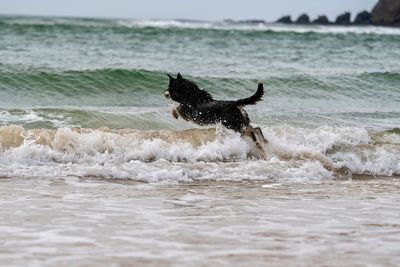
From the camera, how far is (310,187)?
7.41m

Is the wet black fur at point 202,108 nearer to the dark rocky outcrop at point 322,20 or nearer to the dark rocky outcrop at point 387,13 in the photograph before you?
the dark rocky outcrop at point 387,13

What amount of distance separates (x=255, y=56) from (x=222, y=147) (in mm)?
15696

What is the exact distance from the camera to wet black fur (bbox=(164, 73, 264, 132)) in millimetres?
9086

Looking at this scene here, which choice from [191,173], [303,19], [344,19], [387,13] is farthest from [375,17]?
[191,173]

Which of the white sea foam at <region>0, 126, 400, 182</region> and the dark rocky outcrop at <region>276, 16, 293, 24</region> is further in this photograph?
the dark rocky outcrop at <region>276, 16, 293, 24</region>

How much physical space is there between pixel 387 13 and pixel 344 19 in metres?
8.00

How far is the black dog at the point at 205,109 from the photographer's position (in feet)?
29.8

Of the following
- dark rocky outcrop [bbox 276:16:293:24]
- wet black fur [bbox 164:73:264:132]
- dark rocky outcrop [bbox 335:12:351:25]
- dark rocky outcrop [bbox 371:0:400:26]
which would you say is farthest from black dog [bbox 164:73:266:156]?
dark rocky outcrop [bbox 276:16:293:24]

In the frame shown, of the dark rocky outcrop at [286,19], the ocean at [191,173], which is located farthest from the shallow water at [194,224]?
the dark rocky outcrop at [286,19]

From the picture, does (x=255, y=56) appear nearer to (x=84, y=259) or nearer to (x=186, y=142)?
(x=186, y=142)

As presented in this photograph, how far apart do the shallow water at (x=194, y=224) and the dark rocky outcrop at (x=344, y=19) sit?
286 ft

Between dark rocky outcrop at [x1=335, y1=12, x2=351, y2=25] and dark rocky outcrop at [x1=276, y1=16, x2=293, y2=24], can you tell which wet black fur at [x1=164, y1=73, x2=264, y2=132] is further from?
dark rocky outcrop at [x1=276, y1=16, x2=293, y2=24]

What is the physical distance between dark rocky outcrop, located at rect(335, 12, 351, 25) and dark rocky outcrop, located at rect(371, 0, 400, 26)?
3380 millimetres

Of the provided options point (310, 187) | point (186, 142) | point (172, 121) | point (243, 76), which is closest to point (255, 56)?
point (243, 76)
